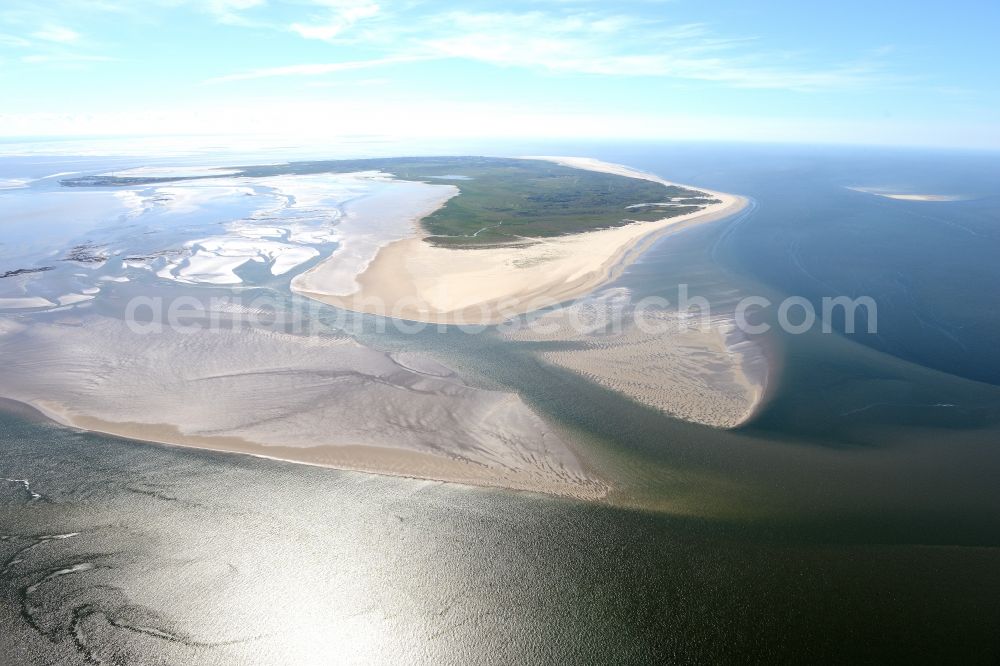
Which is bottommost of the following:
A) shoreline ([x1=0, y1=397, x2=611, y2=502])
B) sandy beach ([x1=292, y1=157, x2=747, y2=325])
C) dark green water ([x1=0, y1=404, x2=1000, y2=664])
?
dark green water ([x1=0, y1=404, x2=1000, y2=664])

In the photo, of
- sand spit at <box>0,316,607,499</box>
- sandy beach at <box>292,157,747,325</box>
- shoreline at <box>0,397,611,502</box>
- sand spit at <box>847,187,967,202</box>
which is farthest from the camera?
sand spit at <box>847,187,967,202</box>

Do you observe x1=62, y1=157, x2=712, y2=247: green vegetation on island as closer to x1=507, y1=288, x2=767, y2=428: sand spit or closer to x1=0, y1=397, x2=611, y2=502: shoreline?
x1=507, y1=288, x2=767, y2=428: sand spit

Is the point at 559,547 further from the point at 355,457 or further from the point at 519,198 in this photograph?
the point at 519,198

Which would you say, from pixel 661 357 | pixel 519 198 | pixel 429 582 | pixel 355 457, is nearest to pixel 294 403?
pixel 355 457

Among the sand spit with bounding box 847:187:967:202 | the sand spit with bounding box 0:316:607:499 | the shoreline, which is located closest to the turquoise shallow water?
the shoreline

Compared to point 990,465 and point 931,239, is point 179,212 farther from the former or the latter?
point 931,239

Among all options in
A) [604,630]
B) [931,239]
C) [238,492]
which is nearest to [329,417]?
[238,492]
